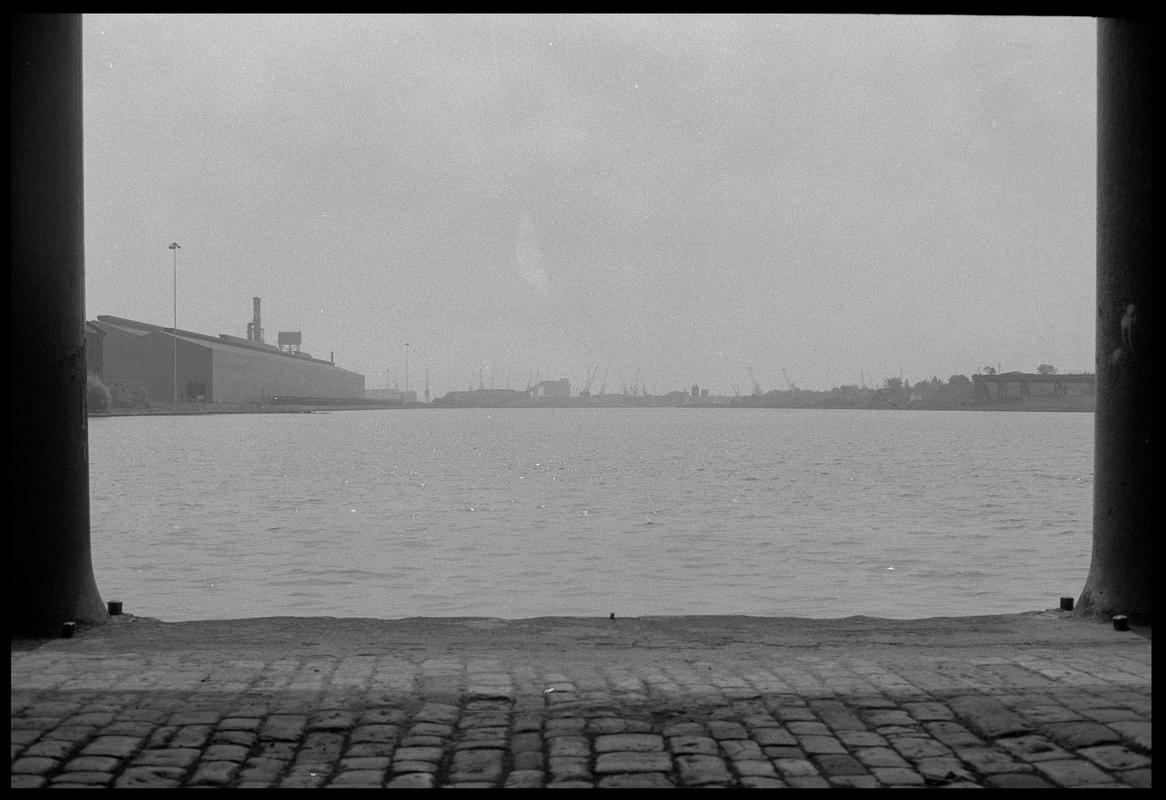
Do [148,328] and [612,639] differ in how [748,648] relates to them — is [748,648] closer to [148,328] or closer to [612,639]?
[612,639]

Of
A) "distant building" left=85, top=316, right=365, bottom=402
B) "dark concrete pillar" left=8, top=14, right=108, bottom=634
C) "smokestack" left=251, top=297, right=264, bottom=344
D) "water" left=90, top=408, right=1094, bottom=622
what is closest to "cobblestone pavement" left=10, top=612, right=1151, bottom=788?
"dark concrete pillar" left=8, top=14, right=108, bottom=634

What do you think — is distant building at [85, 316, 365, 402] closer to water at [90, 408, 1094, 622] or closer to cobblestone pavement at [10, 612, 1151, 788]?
water at [90, 408, 1094, 622]

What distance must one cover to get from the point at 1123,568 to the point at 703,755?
12.8 feet

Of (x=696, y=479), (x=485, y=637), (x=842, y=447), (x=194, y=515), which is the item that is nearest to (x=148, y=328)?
(x=842, y=447)

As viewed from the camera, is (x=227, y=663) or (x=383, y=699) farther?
(x=227, y=663)

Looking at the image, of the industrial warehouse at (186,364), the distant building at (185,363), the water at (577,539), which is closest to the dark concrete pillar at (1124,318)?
the water at (577,539)

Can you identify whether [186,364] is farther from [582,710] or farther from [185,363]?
[582,710]

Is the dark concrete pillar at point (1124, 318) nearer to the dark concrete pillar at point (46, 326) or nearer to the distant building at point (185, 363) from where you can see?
the dark concrete pillar at point (46, 326)

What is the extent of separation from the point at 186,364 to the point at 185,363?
21cm

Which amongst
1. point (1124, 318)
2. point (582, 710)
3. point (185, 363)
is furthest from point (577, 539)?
point (185, 363)

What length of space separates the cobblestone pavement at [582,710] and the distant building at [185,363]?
86.4 meters

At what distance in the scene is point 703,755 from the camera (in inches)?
176

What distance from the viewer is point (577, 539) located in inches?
898

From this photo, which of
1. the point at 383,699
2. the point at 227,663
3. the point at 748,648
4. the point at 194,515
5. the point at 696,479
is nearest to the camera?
the point at 383,699
